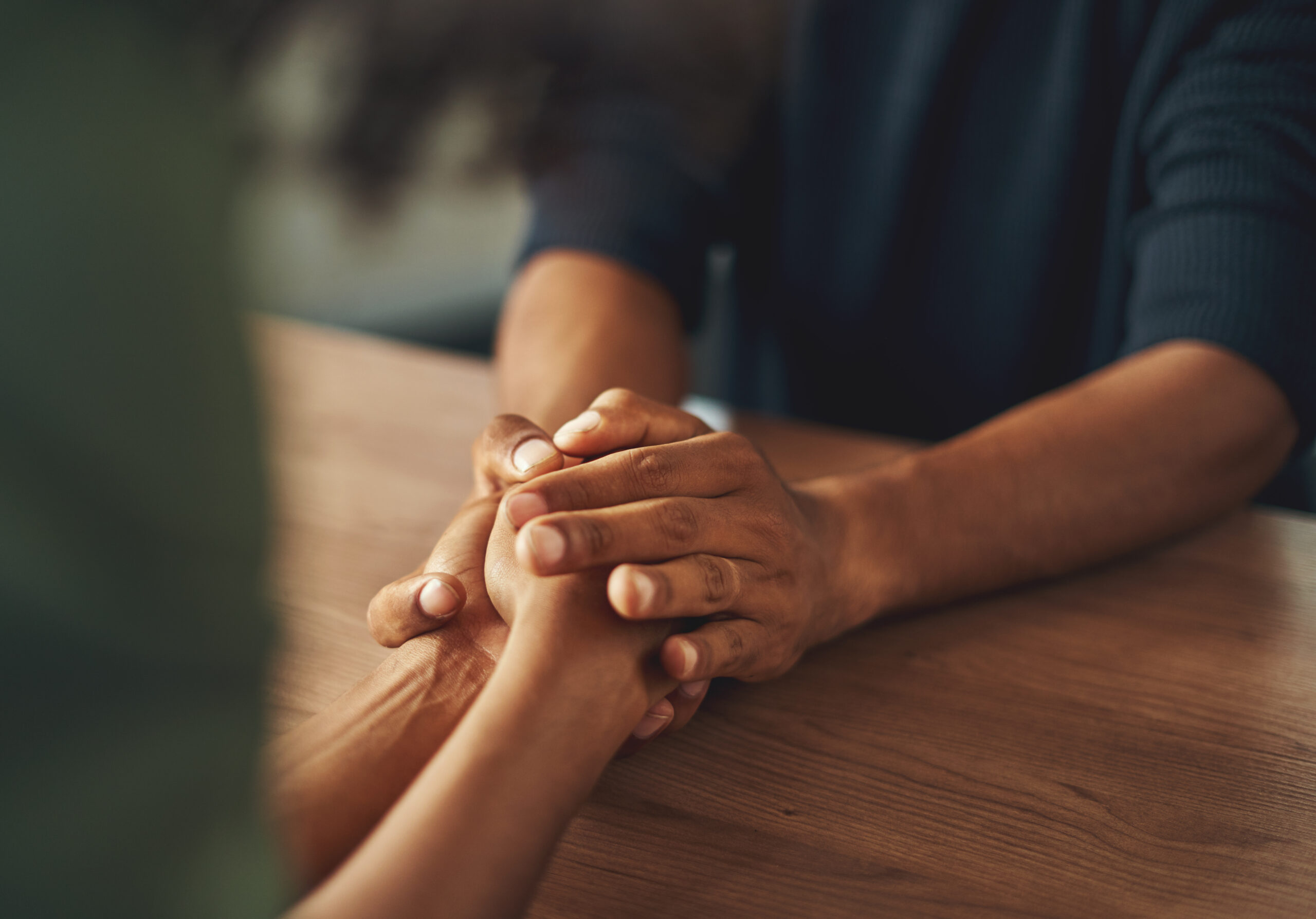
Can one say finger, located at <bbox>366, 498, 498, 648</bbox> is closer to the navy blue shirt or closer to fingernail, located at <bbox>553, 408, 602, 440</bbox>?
fingernail, located at <bbox>553, 408, 602, 440</bbox>

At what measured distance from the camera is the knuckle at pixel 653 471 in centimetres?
47

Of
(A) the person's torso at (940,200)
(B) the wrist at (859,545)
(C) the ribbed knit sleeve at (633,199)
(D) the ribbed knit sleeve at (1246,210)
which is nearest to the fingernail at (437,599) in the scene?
(B) the wrist at (859,545)

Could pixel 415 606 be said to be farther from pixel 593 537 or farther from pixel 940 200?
pixel 940 200

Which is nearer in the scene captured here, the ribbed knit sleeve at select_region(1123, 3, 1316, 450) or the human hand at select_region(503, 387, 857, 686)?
the human hand at select_region(503, 387, 857, 686)

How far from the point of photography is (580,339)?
758mm

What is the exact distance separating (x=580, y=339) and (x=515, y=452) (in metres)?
0.26

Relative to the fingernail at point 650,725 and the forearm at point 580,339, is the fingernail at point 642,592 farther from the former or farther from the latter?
the forearm at point 580,339

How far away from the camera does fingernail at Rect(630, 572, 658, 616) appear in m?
0.42

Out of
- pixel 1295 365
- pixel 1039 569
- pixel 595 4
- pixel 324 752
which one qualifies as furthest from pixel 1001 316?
pixel 324 752

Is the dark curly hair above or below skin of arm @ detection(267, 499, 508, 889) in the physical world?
above

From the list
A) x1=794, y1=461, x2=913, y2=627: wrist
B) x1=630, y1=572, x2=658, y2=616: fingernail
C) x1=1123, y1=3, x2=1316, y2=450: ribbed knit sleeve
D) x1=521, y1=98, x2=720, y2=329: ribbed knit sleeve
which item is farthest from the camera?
x1=521, y1=98, x2=720, y2=329: ribbed knit sleeve

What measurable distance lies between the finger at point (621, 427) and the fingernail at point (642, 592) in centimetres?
11

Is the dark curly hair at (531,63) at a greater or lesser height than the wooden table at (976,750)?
greater

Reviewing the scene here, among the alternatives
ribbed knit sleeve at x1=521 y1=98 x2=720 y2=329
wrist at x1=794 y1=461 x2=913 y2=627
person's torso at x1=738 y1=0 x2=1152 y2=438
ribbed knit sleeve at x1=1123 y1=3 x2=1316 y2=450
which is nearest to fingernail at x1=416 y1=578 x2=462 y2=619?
wrist at x1=794 y1=461 x2=913 y2=627
